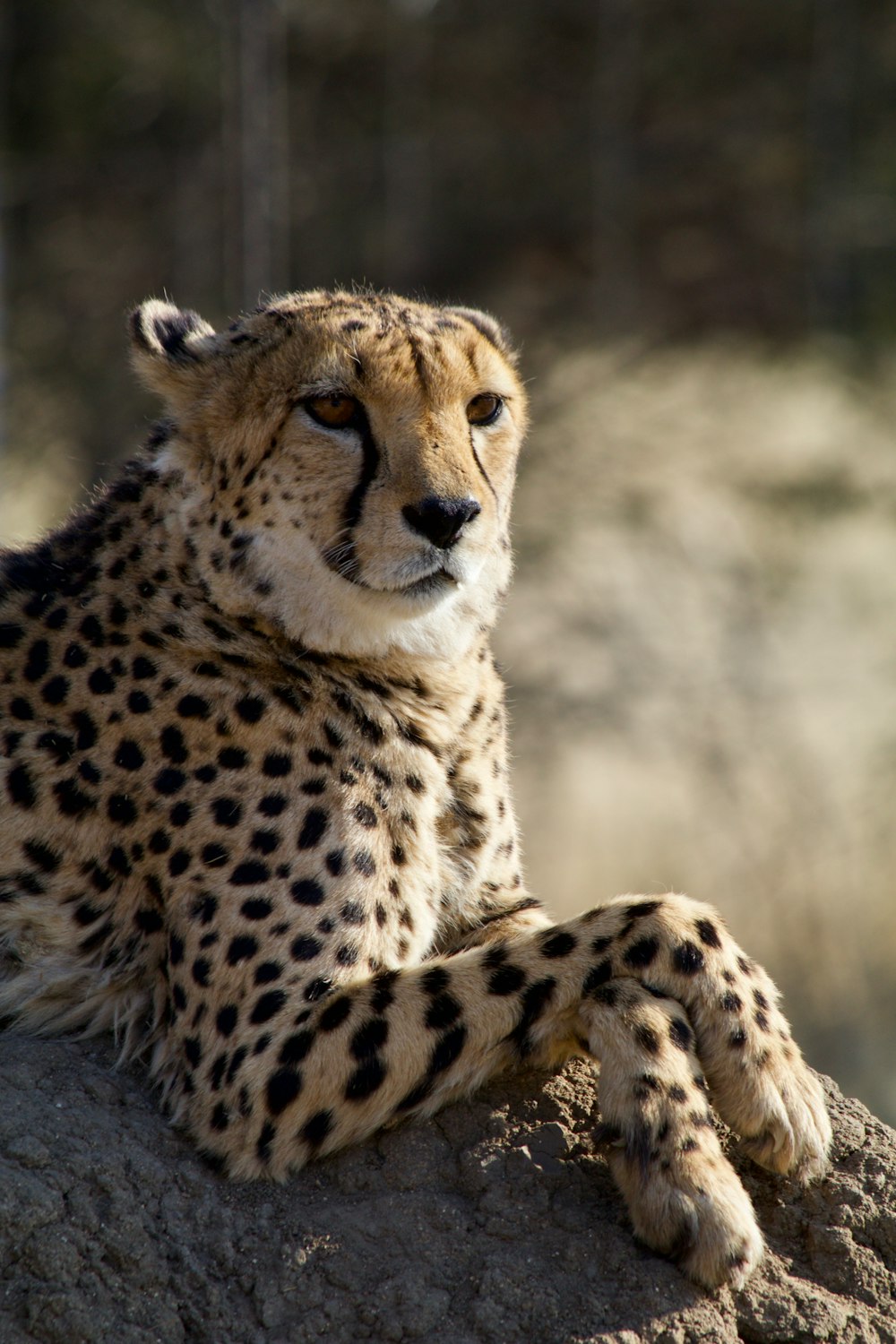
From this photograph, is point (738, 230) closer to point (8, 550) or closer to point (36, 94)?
point (36, 94)

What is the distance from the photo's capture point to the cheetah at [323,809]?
7.65 feet

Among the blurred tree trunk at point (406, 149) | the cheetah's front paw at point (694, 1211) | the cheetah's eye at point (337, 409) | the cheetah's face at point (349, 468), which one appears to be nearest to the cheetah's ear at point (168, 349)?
the cheetah's face at point (349, 468)

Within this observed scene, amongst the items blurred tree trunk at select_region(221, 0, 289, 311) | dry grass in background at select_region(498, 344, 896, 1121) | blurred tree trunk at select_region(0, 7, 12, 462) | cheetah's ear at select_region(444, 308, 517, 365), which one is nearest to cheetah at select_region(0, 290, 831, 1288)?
cheetah's ear at select_region(444, 308, 517, 365)

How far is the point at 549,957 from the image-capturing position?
7.92 ft

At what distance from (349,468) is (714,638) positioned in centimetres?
639

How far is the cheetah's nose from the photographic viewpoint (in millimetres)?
2521

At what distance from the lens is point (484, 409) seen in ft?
9.20

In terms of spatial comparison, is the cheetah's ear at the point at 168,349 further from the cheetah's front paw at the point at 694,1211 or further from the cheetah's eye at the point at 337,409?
the cheetah's front paw at the point at 694,1211

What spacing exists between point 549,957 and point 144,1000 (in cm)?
69

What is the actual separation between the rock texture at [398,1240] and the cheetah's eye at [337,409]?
113cm

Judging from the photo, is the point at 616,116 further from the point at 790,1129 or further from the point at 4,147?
the point at 790,1129

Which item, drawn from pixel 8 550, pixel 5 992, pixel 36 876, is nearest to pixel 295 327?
pixel 8 550

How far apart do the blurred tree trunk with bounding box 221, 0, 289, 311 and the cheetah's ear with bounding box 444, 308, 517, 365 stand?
592cm

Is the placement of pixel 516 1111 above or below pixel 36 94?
below
